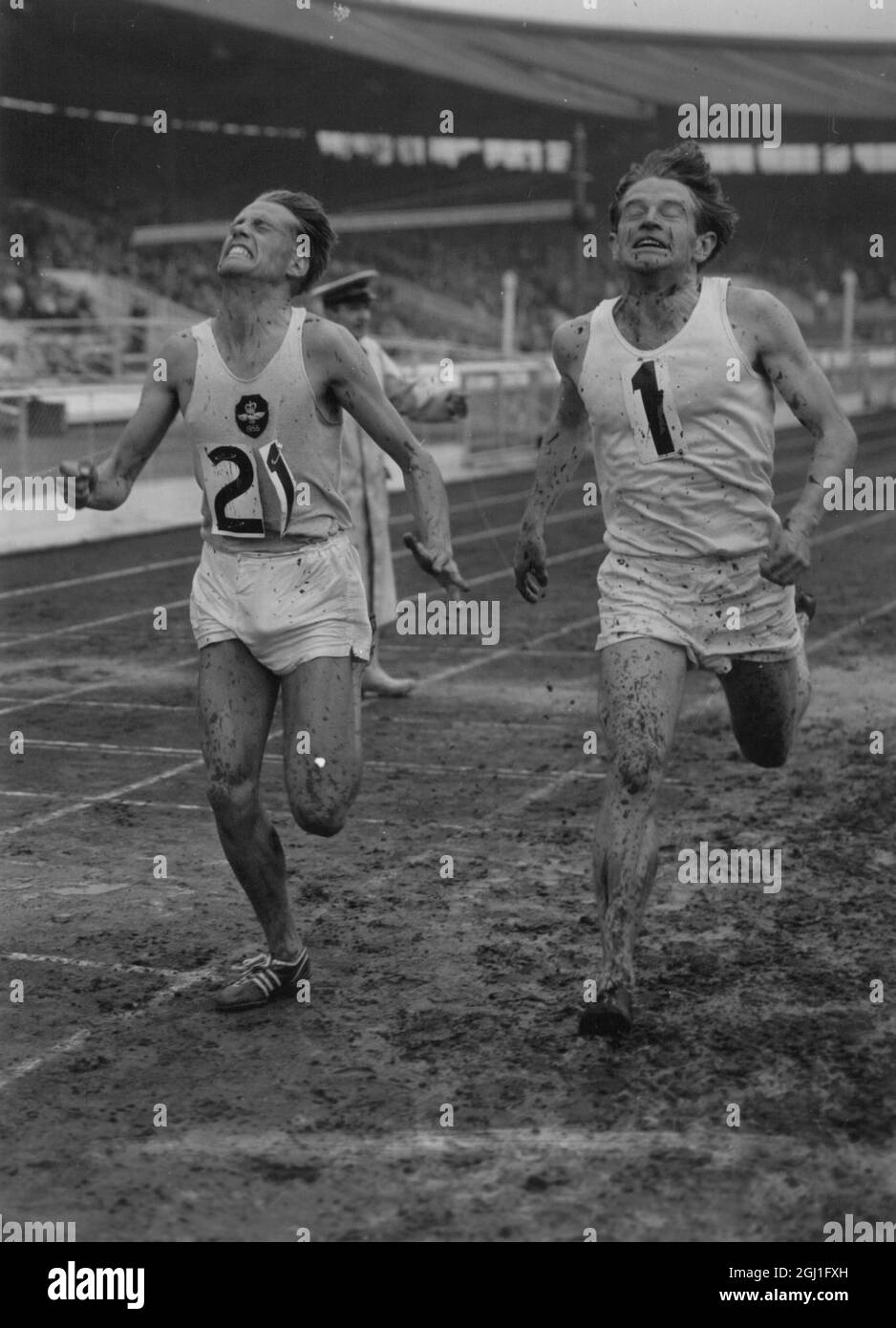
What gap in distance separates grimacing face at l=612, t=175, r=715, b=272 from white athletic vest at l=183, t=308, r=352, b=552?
2.81ft

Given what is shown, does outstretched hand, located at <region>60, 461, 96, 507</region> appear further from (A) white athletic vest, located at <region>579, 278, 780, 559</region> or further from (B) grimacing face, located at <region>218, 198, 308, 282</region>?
(A) white athletic vest, located at <region>579, 278, 780, 559</region>

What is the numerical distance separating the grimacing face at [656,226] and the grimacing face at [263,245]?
2.77ft

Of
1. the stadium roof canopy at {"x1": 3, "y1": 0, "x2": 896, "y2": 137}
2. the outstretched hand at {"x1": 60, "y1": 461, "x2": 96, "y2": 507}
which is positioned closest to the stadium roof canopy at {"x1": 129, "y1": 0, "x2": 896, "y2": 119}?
the stadium roof canopy at {"x1": 3, "y1": 0, "x2": 896, "y2": 137}

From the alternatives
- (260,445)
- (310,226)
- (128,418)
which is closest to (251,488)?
(260,445)

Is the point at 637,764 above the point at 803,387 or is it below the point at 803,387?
below

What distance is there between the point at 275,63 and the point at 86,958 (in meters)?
28.7

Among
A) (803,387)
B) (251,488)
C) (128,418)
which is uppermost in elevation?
(128,418)

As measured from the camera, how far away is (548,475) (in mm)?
5188

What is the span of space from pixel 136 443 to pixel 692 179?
1603mm

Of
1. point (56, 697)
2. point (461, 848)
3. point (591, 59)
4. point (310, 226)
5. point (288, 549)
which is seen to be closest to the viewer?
point (288, 549)

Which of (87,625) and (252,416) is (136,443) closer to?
(252,416)

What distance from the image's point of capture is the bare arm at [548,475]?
5125 millimetres

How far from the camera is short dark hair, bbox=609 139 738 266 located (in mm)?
4871
